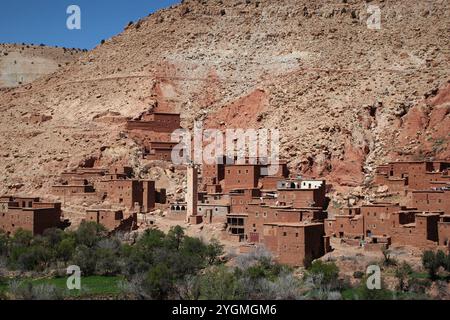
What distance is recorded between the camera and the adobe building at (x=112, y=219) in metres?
41.0

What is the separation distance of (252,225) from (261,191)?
3369mm

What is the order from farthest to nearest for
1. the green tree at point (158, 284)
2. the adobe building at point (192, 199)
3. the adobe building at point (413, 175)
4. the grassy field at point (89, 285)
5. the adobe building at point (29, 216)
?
1. the adobe building at point (192, 199)
2. the adobe building at point (29, 216)
3. the adobe building at point (413, 175)
4. the grassy field at point (89, 285)
5. the green tree at point (158, 284)

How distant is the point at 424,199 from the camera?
3581cm

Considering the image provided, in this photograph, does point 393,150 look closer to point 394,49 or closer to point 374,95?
point 374,95

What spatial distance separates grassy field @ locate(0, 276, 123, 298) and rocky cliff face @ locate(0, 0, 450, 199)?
11.6 m

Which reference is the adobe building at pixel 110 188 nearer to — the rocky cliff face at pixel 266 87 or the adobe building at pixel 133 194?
the adobe building at pixel 133 194

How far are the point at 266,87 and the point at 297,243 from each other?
22.1 metres

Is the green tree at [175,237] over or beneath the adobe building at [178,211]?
beneath

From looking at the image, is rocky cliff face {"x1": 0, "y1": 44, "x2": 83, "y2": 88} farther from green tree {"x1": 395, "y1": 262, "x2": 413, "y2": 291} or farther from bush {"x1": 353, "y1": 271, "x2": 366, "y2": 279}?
green tree {"x1": 395, "y1": 262, "x2": 413, "y2": 291}

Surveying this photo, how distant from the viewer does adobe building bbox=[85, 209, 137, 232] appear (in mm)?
41000

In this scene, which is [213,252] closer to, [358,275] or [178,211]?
[178,211]

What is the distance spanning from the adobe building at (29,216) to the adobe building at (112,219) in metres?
1.72

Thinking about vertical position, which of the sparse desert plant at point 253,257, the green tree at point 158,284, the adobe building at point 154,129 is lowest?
the green tree at point 158,284

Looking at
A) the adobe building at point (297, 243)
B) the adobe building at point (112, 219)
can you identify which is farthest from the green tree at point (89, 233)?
the adobe building at point (297, 243)
